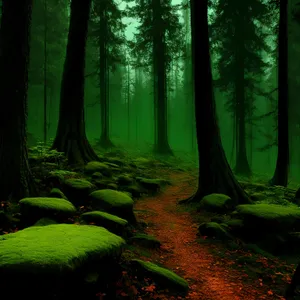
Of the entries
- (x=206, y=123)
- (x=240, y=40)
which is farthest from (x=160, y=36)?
(x=206, y=123)

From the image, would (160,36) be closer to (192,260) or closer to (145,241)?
(145,241)

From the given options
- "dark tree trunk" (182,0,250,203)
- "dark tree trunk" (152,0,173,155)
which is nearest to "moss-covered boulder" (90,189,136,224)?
"dark tree trunk" (182,0,250,203)

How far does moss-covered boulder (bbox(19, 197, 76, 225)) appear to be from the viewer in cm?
523

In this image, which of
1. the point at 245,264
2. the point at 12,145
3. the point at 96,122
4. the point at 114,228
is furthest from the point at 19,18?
the point at 96,122

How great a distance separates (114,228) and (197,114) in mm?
5395

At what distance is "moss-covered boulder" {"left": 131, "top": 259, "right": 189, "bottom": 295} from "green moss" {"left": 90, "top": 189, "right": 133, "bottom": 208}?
2.33 meters

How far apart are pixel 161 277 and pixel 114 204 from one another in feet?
8.76

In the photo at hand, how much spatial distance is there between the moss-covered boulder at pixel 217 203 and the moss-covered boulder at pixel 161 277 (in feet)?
13.7

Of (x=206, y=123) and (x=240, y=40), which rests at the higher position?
(x=240, y=40)

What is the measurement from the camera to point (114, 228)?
5602mm

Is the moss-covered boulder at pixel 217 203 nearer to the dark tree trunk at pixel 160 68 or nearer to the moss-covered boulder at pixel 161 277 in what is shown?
the moss-covered boulder at pixel 161 277

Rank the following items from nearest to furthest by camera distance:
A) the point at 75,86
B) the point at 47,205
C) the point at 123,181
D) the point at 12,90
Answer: the point at 47,205 < the point at 12,90 < the point at 123,181 < the point at 75,86

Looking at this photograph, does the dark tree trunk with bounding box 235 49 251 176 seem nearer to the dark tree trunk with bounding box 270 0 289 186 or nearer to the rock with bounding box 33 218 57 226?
the dark tree trunk with bounding box 270 0 289 186

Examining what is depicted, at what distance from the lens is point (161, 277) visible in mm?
4188
